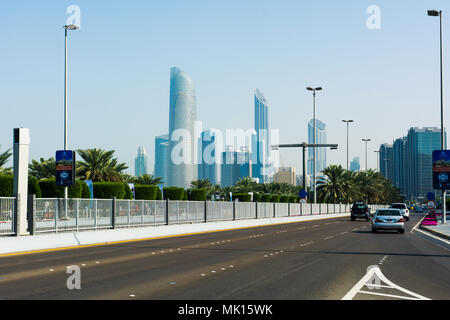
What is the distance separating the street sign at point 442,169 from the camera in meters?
43.2

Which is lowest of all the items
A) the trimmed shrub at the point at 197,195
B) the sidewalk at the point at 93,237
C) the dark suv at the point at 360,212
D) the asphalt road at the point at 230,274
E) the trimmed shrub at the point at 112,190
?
the dark suv at the point at 360,212

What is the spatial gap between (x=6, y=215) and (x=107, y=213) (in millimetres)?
7247

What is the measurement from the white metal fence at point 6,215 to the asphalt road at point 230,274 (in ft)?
10.3

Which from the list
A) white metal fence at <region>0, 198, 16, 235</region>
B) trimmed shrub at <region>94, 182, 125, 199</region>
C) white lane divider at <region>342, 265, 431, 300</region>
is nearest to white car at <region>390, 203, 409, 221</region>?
trimmed shrub at <region>94, 182, 125, 199</region>

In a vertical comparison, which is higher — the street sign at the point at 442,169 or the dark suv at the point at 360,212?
the street sign at the point at 442,169

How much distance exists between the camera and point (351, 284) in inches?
487

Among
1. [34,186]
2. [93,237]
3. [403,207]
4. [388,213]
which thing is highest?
[34,186]

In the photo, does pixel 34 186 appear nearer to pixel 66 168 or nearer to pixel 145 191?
pixel 66 168

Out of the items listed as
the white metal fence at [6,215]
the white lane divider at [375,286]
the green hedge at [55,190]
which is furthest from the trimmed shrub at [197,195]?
the white lane divider at [375,286]

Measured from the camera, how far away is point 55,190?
4669cm

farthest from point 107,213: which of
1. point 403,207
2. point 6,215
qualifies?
point 403,207

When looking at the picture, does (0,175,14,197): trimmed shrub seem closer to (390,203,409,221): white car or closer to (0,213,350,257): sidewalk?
(0,213,350,257): sidewalk

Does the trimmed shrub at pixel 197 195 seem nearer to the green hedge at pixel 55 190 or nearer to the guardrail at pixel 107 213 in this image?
the guardrail at pixel 107 213
